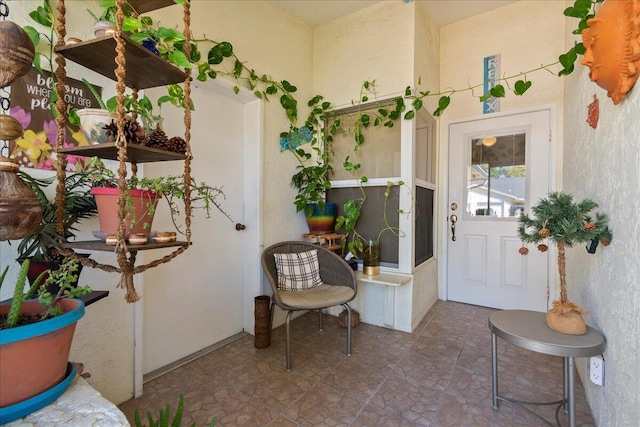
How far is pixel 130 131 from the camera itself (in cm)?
88

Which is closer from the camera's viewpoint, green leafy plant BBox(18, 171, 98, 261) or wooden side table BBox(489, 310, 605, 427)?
green leafy plant BBox(18, 171, 98, 261)

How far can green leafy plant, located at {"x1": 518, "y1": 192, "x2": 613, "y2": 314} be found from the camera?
1264 millimetres

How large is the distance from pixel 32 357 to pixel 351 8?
3.26m

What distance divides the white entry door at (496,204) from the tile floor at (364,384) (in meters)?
0.79

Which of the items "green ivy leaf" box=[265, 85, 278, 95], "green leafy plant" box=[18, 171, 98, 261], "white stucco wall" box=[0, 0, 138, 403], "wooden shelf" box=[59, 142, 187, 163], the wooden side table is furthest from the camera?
"green ivy leaf" box=[265, 85, 278, 95]

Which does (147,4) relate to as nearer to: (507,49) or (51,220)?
(51,220)

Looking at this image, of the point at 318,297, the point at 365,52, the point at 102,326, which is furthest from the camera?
the point at 365,52

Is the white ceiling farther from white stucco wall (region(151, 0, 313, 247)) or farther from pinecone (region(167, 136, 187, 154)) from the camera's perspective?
pinecone (region(167, 136, 187, 154))

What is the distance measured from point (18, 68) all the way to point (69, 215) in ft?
1.78

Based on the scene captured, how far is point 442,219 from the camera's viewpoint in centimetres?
330

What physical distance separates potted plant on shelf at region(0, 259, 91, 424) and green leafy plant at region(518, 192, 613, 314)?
1.77 meters

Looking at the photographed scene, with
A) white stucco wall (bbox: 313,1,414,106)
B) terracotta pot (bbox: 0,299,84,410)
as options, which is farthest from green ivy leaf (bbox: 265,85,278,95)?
terracotta pot (bbox: 0,299,84,410)

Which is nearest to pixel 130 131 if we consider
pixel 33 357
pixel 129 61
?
pixel 129 61

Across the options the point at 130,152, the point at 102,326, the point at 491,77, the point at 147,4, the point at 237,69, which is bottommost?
the point at 102,326
